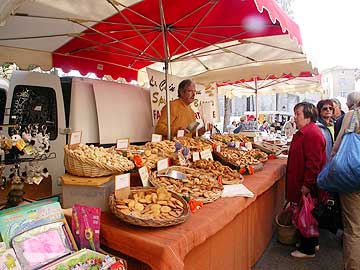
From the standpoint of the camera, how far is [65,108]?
12.7ft

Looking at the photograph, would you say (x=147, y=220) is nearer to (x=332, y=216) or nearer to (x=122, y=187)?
(x=122, y=187)

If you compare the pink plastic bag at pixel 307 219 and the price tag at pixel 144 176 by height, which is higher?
the price tag at pixel 144 176

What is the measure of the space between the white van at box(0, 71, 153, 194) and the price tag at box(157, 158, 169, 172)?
189 cm

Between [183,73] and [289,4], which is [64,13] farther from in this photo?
[289,4]

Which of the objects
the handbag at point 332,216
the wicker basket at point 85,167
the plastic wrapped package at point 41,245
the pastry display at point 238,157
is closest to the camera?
the plastic wrapped package at point 41,245

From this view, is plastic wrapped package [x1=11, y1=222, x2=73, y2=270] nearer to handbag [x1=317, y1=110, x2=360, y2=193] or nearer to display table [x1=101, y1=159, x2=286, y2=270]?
display table [x1=101, y1=159, x2=286, y2=270]

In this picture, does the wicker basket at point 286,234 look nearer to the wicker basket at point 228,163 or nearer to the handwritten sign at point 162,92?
the wicker basket at point 228,163

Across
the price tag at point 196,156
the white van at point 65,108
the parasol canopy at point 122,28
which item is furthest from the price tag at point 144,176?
the white van at point 65,108

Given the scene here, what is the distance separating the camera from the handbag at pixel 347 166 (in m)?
2.18

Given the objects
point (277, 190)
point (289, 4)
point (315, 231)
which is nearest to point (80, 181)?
point (315, 231)

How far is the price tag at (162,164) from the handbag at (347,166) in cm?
136

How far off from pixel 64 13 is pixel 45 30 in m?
0.48

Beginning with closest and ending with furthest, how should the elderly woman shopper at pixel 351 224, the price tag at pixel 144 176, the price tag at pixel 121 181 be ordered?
1. the price tag at pixel 121 181
2. the price tag at pixel 144 176
3. the elderly woman shopper at pixel 351 224

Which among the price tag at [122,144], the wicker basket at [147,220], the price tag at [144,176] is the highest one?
the price tag at [122,144]
